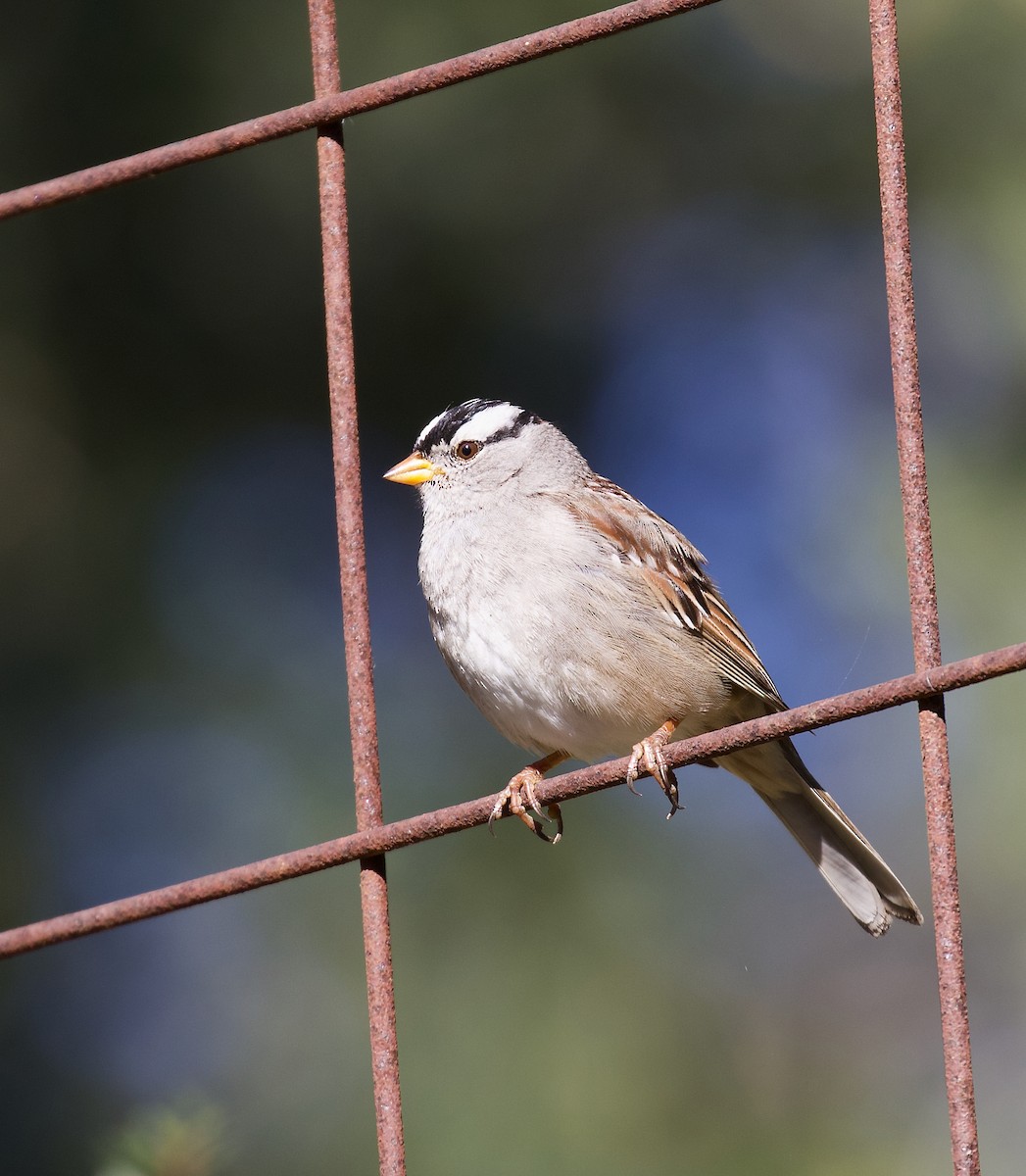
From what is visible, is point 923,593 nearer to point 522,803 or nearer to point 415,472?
point 522,803

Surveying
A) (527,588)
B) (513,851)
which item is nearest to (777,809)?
(527,588)

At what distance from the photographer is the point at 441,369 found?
14.1 ft

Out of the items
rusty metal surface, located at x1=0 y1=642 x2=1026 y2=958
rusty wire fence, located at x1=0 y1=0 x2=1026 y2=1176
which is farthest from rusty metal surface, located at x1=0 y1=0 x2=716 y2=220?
rusty metal surface, located at x1=0 y1=642 x2=1026 y2=958

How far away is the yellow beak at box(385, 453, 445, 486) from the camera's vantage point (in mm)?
2961

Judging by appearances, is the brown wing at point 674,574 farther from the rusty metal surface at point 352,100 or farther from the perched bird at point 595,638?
the rusty metal surface at point 352,100

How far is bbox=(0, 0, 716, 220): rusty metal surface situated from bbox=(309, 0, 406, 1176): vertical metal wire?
47 millimetres

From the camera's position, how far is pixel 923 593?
1363mm

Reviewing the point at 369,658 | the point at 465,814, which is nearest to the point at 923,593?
the point at 465,814

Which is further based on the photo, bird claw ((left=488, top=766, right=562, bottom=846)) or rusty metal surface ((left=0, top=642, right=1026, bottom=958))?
bird claw ((left=488, top=766, right=562, bottom=846))

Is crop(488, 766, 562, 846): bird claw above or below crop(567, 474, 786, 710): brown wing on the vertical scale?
below

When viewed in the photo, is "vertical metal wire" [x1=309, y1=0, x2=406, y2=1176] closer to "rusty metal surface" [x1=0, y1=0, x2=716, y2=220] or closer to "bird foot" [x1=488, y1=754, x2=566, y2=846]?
"rusty metal surface" [x1=0, y1=0, x2=716, y2=220]

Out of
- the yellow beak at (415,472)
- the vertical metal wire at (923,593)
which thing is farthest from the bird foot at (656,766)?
the yellow beak at (415,472)

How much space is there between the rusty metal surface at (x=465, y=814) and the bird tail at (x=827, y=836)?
3.41 feet

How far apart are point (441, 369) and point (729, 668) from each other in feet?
5.83
